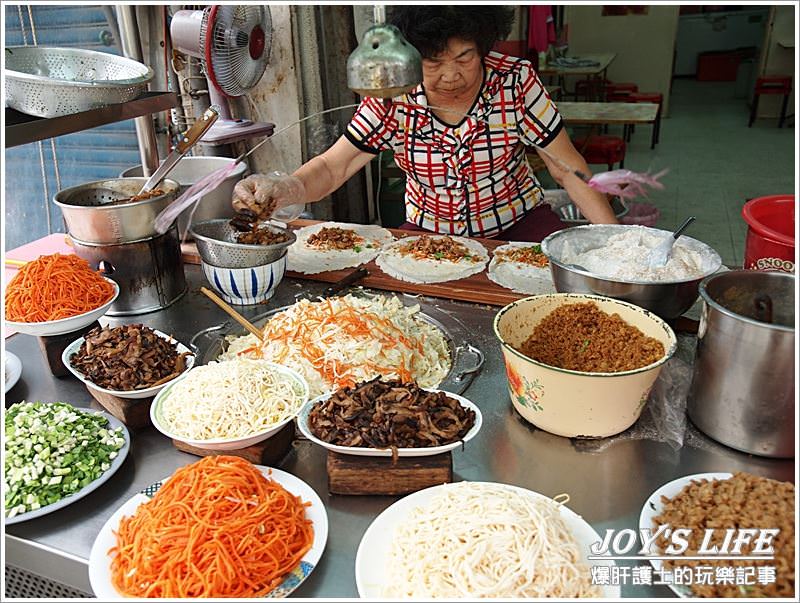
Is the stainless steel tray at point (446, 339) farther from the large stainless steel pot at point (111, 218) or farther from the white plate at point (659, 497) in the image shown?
the white plate at point (659, 497)

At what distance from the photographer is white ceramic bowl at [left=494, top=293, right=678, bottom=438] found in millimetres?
1494

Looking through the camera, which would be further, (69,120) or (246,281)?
(246,281)

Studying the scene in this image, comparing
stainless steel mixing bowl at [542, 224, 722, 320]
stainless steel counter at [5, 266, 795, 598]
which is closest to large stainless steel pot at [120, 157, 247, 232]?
stainless steel counter at [5, 266, 795, 598]

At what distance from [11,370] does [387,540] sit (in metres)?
1.47

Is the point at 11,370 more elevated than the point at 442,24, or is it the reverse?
the point at 442,24

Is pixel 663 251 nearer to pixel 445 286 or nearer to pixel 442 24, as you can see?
pixel 445 286

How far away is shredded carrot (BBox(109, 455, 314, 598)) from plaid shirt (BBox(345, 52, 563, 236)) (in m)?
2.18

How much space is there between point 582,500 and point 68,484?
1250mm

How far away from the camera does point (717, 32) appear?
1712cm

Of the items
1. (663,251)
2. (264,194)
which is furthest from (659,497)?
(264,194)

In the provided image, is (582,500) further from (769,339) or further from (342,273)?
(342,273)

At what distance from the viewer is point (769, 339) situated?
138cm

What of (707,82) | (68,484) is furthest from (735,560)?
(707,82)

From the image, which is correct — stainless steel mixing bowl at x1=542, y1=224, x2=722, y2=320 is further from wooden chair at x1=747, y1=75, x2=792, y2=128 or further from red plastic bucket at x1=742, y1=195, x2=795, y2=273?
wooden chair at x1=747, y1=75, x2=792, y2=128
